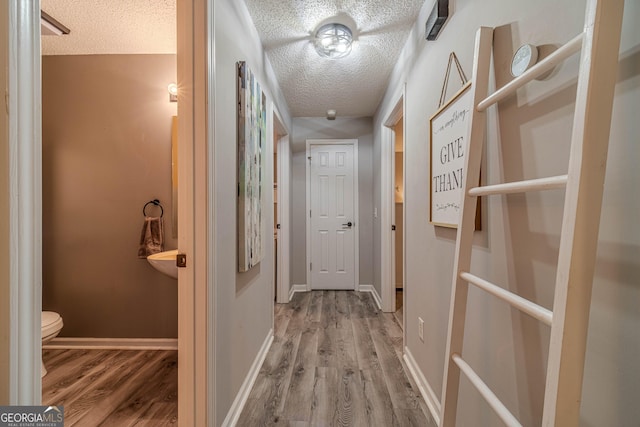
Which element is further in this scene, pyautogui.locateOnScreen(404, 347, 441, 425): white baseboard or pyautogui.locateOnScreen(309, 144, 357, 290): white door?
pyautogui.locateOnScreen(309, 144, 357, 290): white door

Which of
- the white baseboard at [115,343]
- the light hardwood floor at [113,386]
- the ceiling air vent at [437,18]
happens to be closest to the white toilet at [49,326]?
the light hardwood floor at [113,386]

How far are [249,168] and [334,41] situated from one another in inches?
44.4

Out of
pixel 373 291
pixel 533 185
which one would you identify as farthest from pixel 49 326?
pixel 373 291

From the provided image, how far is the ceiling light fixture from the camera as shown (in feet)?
6.31

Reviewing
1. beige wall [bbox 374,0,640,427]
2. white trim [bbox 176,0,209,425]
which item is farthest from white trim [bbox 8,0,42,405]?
beige wall [bbox 374,0,640,427]

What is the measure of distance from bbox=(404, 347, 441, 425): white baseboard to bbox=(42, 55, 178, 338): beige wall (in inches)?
72.1

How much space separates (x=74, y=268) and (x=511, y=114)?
120 inches

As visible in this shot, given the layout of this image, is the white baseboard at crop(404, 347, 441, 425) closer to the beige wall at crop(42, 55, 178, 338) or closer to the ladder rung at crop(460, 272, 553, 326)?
the ladder rung at crop(460, 272, 553, 326)

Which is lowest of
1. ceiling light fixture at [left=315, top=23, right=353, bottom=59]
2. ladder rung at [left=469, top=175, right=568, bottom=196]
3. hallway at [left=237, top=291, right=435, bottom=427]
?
hallway at [left=237, top=291, right=435, bottom=427]

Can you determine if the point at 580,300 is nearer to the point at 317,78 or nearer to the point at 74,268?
the point at 317,78

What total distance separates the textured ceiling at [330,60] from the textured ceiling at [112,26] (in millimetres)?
653

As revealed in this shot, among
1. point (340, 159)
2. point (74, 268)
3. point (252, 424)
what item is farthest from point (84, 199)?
point (340, 159)

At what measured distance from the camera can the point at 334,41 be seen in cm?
200

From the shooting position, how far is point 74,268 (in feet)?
7.47
